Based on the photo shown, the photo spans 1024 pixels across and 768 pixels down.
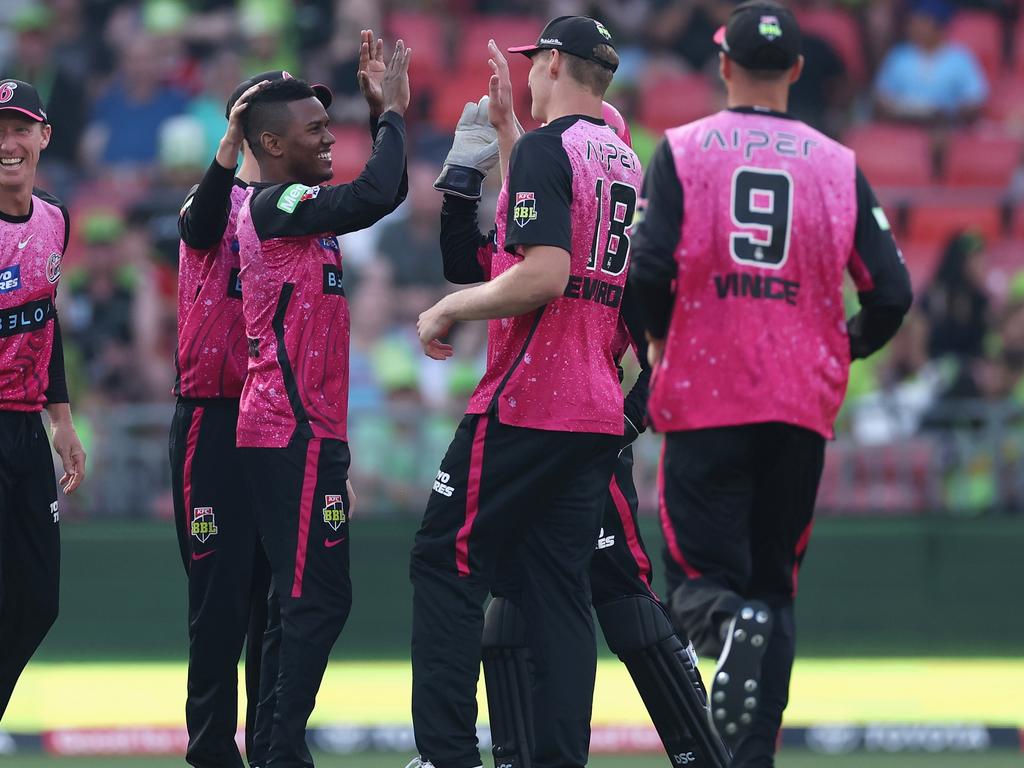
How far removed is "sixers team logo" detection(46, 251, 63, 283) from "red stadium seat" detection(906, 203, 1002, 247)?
26.4 feet

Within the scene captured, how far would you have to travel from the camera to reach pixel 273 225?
5637 mm

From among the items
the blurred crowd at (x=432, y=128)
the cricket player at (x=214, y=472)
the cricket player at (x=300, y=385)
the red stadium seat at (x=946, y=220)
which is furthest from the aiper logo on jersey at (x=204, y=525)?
the red stadium seat at (x=946, y=220)

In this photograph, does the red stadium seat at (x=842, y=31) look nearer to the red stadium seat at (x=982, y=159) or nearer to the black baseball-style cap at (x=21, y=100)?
the red stadium seat at (x=982, y=159)

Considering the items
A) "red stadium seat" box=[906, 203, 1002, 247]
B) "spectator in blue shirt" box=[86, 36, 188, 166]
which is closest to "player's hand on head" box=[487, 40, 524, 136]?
"red stadium seat" box=[906, 203, 1002, 247]

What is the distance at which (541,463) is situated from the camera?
17.6 ft

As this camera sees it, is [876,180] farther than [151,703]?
Yes

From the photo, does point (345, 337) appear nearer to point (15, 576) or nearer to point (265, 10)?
point (15, 576)

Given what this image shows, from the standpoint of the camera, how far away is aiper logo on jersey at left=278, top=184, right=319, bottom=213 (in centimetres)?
561

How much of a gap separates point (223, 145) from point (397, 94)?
2.09ft

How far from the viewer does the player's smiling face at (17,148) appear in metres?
6.16

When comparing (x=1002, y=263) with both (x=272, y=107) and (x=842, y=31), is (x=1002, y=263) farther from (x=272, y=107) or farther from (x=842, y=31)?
(x=272, y=107)

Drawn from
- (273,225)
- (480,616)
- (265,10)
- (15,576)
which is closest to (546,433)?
(480,616)

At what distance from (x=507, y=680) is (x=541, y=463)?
777 millimetres

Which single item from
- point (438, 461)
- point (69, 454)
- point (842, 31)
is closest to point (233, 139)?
point (69, 454)
